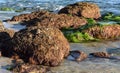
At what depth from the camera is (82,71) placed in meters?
8.46

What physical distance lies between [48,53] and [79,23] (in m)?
6.12

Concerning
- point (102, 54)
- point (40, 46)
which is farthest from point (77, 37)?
point (40, 46)

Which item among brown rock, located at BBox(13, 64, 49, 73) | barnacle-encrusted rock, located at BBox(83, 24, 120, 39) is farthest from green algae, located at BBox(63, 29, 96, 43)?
brown rock, located at BBox(13, 64, 49, 73)

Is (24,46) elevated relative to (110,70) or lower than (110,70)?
elevated

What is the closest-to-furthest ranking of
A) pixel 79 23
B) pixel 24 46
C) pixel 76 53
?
pixel 24 46 → pixel 76 53 → pixel 79 23

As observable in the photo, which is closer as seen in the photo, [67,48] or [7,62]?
[7,62]

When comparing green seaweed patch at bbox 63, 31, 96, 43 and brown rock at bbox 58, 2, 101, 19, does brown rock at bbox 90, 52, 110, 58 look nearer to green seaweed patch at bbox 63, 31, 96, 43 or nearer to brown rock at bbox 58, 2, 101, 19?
green seaweed patch at bbox 63, 31, 96, 43

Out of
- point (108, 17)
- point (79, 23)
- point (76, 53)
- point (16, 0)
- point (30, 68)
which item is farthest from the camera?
point (16, 0)

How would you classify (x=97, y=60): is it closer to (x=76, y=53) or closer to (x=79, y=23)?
(x=76, y=53)

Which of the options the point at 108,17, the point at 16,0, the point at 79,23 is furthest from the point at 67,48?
the point at 16,0

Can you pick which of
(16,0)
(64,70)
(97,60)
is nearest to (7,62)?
(64,70)

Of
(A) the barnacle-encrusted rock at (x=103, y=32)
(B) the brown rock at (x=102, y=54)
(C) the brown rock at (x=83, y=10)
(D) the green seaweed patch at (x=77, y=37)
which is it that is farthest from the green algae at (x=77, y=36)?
(C) the brown rock at (x=83, y=10)

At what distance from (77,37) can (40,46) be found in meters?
3.58

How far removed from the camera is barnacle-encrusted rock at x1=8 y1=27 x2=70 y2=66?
8.80 metres
